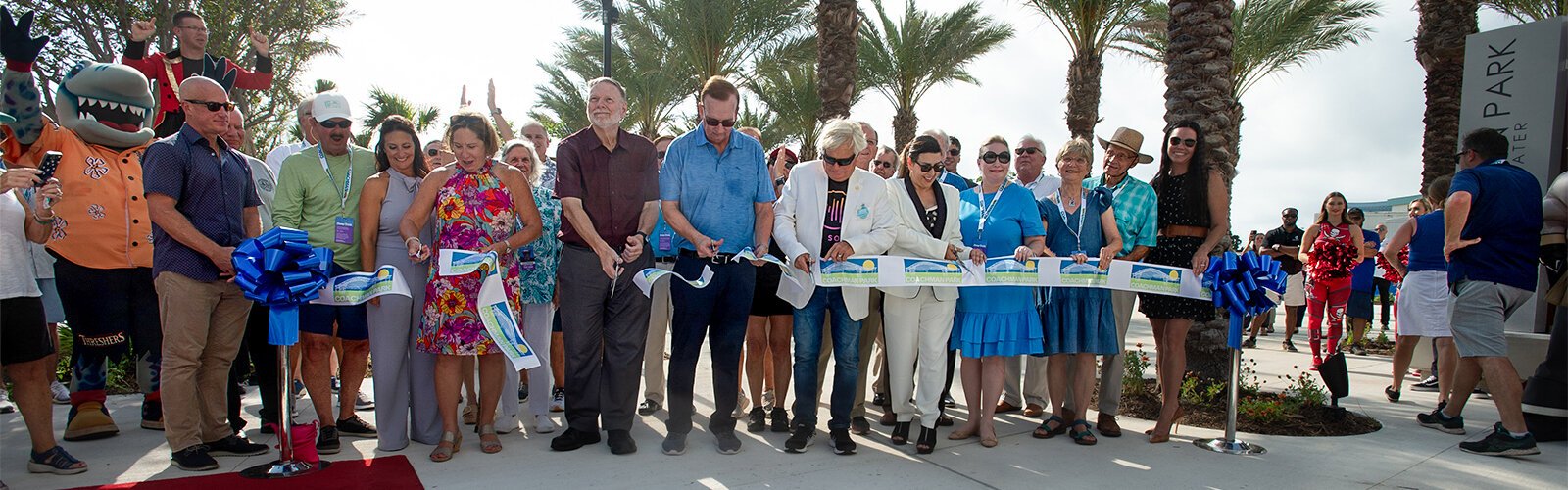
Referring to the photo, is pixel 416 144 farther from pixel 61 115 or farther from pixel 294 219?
pixel 61 115

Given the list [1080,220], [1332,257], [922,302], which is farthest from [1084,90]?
[922,302]

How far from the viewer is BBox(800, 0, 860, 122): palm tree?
12.9 meters

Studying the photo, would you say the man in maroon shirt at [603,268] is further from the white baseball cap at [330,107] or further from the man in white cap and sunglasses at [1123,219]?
the man in white cap and sunglasses at [1123,219]

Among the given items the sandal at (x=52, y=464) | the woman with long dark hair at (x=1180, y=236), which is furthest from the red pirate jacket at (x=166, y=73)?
the woman with long dark hair at (x=1180, y=236)

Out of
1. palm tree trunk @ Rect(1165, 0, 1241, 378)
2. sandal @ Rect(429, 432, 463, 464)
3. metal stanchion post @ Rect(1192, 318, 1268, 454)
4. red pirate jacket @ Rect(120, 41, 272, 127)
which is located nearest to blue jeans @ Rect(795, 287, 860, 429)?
sandal @ Rect(429, 432, 463, 464)

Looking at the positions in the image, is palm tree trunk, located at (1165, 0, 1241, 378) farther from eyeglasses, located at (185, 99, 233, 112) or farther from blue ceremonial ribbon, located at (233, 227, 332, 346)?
eyeglasses, located at (185, 99, 233, 112)

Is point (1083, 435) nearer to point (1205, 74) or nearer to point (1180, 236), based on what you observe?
point (1180, 236)

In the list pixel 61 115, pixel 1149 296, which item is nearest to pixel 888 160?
pixel 1149 296

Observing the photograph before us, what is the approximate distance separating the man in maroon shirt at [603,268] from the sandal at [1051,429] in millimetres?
2381

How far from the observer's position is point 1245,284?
190 inches

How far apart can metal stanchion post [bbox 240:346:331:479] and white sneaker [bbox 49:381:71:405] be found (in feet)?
9.79

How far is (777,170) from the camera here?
265 inches

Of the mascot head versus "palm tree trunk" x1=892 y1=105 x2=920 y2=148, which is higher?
"palm tree trunk" x1=892 y1=105 x2=920 y2=148

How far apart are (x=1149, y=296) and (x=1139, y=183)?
2.27ft
